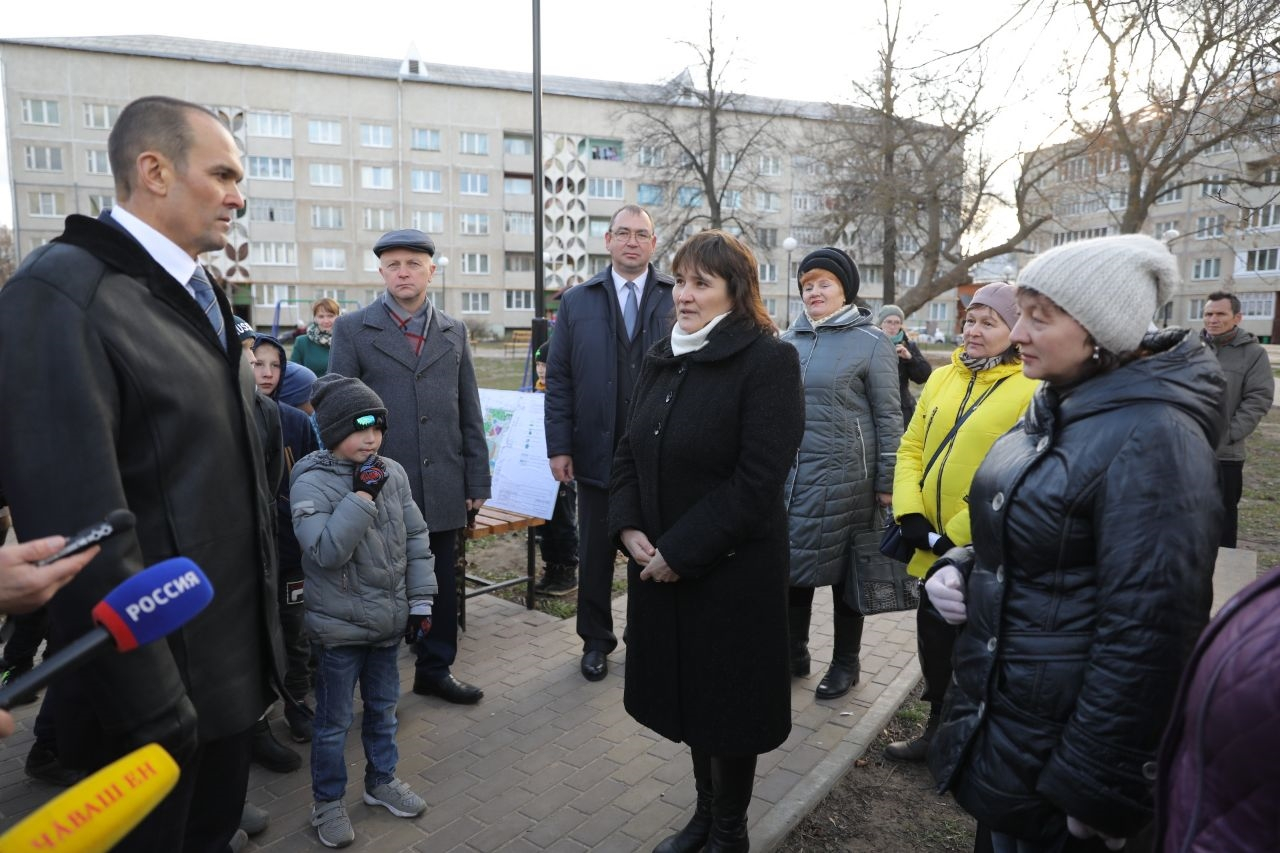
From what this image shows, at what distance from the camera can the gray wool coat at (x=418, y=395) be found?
164 inches

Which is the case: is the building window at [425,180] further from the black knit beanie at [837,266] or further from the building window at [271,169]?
the black knit beanie at [837,266]

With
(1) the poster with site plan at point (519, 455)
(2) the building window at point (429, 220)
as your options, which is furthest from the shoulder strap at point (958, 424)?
(2) the building window at point (429, 220)

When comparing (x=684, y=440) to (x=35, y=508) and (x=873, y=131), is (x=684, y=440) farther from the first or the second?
(x=873, y=131)

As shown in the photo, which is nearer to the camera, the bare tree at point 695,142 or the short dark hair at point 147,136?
the short dark hair at point 147,136

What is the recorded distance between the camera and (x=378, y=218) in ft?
182

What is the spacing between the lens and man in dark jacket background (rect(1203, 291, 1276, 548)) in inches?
266

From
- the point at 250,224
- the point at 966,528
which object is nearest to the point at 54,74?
the point at 250,224

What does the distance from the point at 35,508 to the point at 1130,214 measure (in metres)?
12.5

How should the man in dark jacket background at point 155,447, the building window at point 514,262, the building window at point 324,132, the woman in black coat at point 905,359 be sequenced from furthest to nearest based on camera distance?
the building window at point 514,262 → the building window at point 324,132 → the woman in black coat at point 905,359 → the man in dark jacket background at point 155,447

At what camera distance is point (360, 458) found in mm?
3268

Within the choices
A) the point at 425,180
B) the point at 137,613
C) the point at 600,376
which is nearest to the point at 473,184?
the point at 425,180

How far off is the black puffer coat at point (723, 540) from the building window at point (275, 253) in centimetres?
5648

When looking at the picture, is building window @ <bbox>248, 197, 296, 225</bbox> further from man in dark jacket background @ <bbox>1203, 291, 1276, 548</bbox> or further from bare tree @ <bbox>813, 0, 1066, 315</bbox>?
man in dark jacket background @ <bbox>1203, 291, 1276, 548</bbox>

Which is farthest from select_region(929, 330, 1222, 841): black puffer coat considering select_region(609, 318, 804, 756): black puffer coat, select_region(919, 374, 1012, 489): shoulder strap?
select_region(919, 374, 1012, 489): shoulder strap
